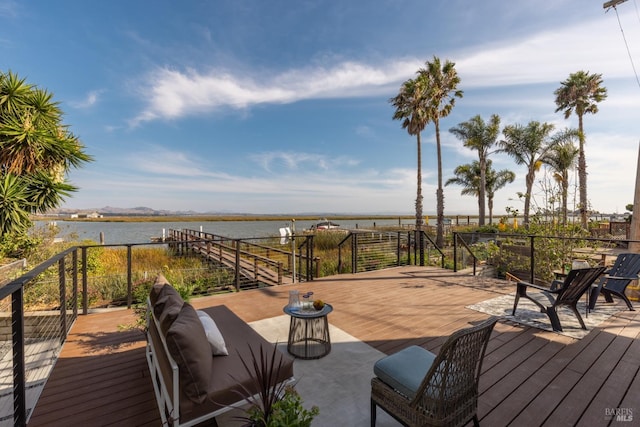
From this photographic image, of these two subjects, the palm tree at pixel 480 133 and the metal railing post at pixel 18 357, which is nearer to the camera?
the metal railing post at pixel 18 357

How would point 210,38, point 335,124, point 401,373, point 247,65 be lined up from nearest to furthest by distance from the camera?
point 401,373, point 210,38, point 247,65, point 335,124

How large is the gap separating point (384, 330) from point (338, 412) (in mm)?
1599

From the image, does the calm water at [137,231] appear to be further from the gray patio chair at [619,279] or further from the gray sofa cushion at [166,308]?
the gray patio chair at [619,279]

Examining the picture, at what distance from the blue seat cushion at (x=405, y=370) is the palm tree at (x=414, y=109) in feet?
47.6

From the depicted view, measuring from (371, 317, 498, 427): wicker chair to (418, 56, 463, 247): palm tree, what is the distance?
586 inches

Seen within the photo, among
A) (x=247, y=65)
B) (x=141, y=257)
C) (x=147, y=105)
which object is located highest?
(x=247, y=65)

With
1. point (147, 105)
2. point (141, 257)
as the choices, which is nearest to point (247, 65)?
point (147, 105)

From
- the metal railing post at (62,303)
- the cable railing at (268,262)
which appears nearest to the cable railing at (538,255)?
the cable railing at (268,262)

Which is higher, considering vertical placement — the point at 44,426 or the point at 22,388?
the point at 22,388

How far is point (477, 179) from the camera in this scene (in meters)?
26.0

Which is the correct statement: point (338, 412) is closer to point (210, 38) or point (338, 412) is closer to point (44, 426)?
point (44, 426)

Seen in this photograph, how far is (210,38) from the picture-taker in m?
8.51

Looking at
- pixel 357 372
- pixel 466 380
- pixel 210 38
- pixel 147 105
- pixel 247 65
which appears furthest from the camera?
pixel 147 105

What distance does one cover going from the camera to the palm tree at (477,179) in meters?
26.2
